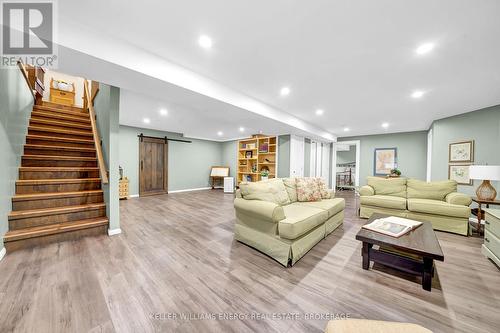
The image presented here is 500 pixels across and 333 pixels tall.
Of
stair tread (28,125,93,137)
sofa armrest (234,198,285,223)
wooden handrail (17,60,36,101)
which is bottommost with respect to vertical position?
sofa armrest (234,198,285,223)

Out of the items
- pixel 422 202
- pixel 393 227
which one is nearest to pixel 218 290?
pixel 393 227

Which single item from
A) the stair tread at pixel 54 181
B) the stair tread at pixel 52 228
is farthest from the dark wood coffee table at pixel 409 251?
the stair tread at pixel 54 181

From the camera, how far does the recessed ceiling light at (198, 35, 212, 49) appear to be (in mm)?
1869

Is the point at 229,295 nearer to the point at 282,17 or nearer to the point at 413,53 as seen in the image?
the point at 282,17

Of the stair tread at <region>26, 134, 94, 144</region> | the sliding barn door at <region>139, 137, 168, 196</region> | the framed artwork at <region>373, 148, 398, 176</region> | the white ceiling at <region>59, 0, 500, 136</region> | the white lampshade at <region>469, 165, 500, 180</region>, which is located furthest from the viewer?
the framed artwork at <region>373, 148, 398, 176</region>

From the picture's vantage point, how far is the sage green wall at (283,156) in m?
5.97

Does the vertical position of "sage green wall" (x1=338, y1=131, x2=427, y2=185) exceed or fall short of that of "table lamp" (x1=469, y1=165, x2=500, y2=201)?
it exceeds it

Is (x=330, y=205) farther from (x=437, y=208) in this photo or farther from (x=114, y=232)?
(x=114, y=232)

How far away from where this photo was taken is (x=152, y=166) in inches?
263

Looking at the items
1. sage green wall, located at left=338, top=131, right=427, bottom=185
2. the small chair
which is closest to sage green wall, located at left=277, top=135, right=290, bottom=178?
the small chair

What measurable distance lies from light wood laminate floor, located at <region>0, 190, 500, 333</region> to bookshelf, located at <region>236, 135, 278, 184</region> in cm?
434

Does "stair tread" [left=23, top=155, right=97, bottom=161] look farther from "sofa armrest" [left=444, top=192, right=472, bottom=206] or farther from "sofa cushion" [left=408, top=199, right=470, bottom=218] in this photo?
"sofa armrest" [left=444, top=192, right=472, bottom=206]

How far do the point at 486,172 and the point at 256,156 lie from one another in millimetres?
5433

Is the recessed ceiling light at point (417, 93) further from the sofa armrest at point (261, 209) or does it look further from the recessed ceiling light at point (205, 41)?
the recessed ceiling light at point (205, 41)
